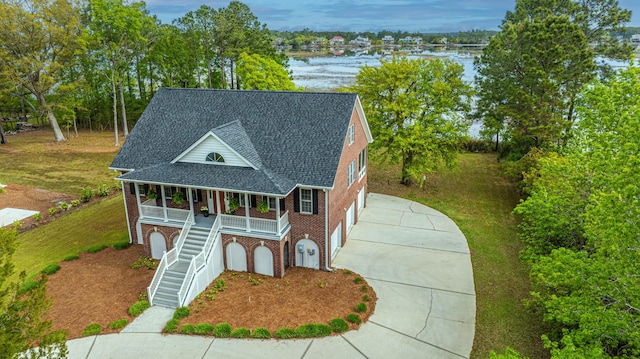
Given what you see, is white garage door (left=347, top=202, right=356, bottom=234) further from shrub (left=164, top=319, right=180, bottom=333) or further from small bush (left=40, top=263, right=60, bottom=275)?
small bush (left=40, top=263, right=60, bottom=275)

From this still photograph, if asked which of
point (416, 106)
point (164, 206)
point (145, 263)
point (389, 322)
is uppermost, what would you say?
point (416, 106)

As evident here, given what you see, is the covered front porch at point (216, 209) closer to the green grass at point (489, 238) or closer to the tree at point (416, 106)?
the green grass at point (489, 238)

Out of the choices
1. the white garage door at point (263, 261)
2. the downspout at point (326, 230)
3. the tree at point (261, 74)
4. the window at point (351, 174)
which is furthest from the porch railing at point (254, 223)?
the tree at point (261, 74)

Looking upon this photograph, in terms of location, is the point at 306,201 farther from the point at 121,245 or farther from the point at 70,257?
the point at 70,257

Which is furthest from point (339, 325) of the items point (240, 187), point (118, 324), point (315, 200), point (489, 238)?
point (489, 238)

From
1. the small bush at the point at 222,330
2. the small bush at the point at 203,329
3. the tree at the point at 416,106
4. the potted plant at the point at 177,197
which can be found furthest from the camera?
the tree at the point at 416,106

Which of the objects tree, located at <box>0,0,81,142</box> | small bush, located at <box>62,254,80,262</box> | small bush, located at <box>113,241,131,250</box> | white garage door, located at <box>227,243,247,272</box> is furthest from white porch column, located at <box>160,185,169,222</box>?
tree, located at <box>0,0,81,142</box>
